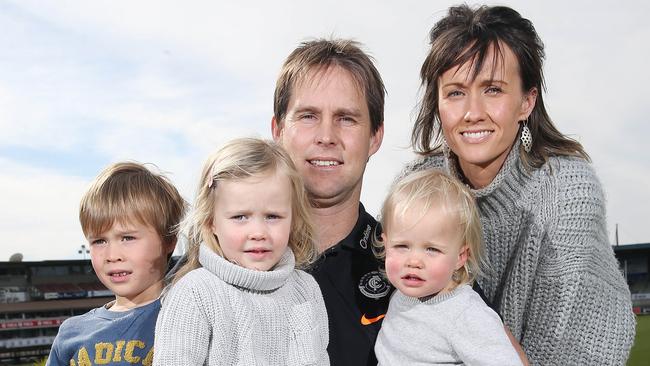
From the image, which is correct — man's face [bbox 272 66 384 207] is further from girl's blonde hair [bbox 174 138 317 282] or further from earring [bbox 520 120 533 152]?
earring [bbox 520 120 533 152]

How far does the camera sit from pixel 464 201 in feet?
9.73

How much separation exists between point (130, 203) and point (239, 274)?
835 mm

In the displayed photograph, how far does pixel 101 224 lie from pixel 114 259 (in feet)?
0.58

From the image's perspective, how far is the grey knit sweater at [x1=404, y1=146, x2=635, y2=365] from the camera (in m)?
3.49

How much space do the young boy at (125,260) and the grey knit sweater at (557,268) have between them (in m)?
1.71

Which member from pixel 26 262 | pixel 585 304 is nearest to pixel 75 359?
pixel 585 304

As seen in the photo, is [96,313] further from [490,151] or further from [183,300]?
[490,151]

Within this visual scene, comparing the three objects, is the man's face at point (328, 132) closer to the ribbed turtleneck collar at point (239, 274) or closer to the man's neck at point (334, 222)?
the man's neck at point (334, 222)

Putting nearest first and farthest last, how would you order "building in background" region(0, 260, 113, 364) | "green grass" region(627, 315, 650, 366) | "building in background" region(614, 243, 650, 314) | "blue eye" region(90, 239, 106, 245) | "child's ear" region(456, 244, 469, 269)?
"child's ear" region(456, 244, 469, 269) < "blue eye" region(90, 239, 106, 245) < "green grass" region(627, 315, 650, 366) < "building in background" region(0, 260, 113, 364) < "building in background" region(614, 243, 650, 314)

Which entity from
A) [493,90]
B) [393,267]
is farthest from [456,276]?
[493,90]

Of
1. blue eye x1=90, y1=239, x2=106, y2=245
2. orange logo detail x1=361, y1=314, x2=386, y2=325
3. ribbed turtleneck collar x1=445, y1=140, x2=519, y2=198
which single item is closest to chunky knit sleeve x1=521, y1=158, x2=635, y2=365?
ribbed turtleneck collar x1=445, y1=140, x2=519, y2=198

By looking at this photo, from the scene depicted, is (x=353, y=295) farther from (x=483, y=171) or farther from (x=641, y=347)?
(x=641, y=347)

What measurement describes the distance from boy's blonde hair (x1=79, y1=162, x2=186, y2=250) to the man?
679 millimetres

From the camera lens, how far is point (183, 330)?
2.54 metres
